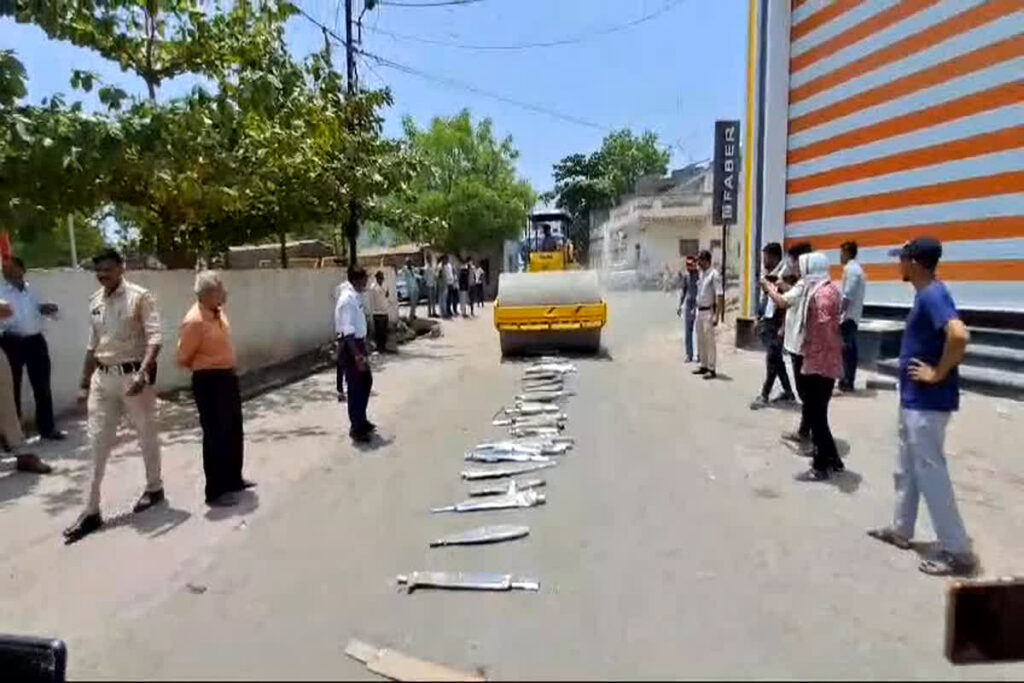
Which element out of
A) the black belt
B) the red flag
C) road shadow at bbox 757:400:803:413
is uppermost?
the red flag

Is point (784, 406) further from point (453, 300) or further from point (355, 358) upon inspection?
point (453, 300)

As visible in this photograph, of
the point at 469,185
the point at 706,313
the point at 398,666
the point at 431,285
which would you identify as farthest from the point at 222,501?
the point at 469,185

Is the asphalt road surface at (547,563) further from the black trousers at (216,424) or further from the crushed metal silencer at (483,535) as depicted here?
the black trousers at (216,424)

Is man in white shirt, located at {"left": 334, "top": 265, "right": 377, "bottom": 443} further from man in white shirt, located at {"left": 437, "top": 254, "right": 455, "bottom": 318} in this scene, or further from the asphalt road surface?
man in white shirt, located at {"left": 437, "top": 254, "right": 455, "bottom": 318}

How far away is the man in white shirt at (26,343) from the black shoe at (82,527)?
2.99 metres

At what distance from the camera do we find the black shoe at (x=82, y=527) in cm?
509

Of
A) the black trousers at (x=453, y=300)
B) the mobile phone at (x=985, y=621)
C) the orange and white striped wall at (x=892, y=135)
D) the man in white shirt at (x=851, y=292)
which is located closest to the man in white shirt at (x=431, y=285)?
the black trousers at (x=453, y=300)

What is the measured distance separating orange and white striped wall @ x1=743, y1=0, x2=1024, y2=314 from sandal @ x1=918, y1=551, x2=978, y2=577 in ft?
20.5

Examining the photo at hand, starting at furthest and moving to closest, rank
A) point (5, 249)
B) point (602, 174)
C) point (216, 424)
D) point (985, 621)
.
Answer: point (602, 174), point (5, 249), point (216, 424), point (985, 621)

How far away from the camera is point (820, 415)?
579 cm

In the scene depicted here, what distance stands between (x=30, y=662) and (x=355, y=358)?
173 inches

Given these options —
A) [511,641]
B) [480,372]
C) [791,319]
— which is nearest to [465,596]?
[511,641]

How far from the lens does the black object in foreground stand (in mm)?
3250

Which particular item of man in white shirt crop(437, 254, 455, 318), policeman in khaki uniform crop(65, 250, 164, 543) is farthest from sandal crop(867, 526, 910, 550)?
man in white shirt crop(437, 254, 455, 318)
